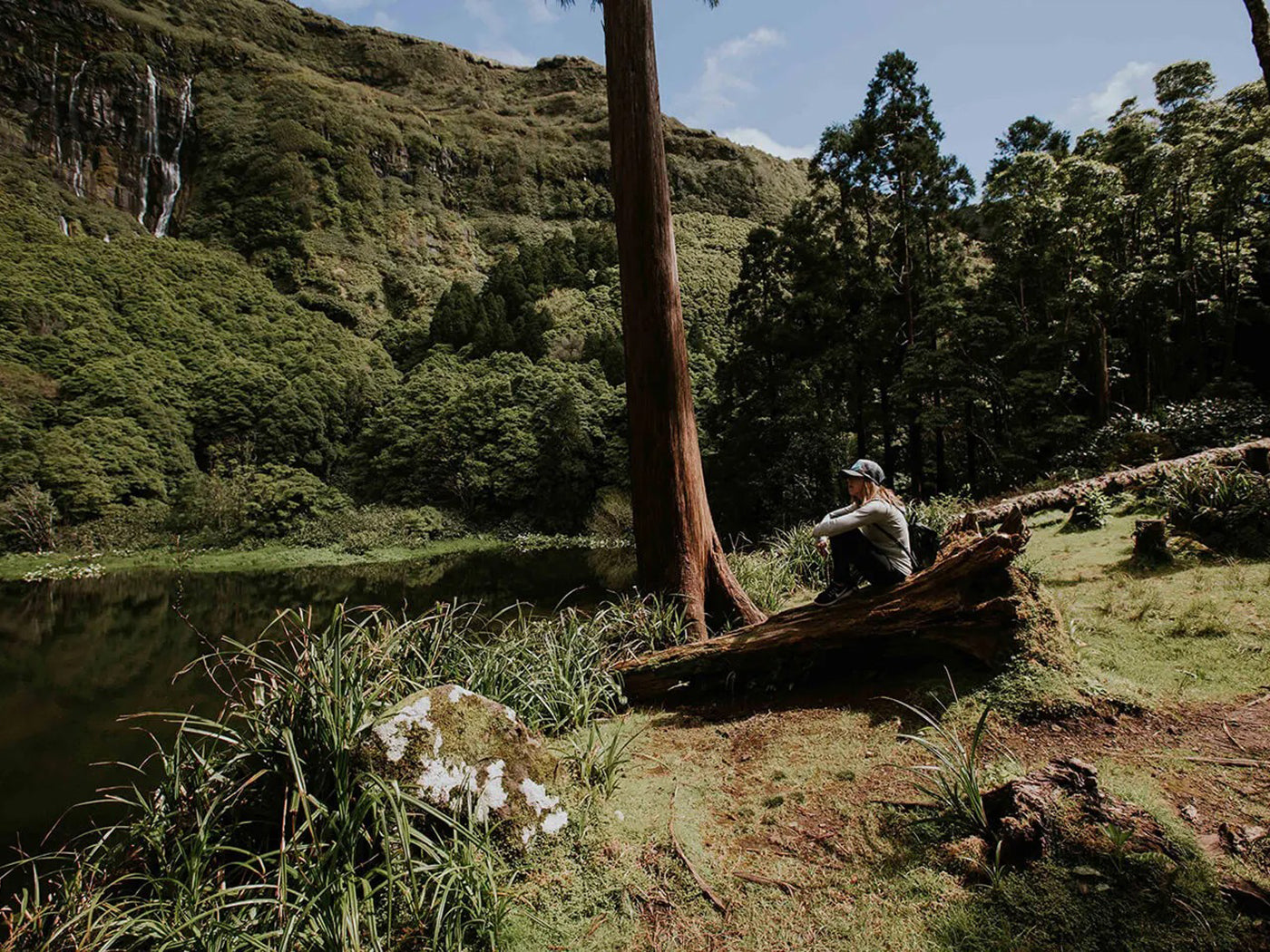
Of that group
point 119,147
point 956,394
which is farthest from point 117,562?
point 119,147

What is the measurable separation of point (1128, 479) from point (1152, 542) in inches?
144

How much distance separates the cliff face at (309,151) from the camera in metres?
58.7

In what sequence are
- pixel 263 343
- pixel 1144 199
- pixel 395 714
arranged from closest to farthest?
1. pixel 395 714
2. pixel 1144 199
3. pixel 263 343

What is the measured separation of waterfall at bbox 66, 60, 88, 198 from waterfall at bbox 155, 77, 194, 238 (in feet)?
20.2

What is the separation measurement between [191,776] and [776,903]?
101 inches

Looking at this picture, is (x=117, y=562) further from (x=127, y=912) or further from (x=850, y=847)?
(x=850, y=847)

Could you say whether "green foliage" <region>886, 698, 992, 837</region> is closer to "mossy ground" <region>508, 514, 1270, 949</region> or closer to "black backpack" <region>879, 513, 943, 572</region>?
"mossy ground" <region>508, 514, 1270, 949</region>

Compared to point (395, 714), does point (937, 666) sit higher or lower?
lower

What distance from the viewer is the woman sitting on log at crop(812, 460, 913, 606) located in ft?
12.1

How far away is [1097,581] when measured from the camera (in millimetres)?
4949

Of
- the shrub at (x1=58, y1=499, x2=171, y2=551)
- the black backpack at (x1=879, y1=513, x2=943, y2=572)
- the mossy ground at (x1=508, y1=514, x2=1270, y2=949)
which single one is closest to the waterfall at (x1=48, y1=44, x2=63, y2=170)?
the shrub at (x1=58, y1=499, x2=171, y2=551)

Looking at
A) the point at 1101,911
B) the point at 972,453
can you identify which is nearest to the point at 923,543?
the point at 1101,911

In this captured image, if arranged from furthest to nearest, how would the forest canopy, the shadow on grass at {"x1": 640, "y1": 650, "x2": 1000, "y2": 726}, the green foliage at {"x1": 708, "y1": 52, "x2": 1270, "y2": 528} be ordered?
the forest canopy, the green foliage at {"x1": 708, "y1": 52, "x2": 1270, "y2": 528}, the shadow on grass at {"x1": 640, "y1": 650, "x2": 1000, "y2": 726}

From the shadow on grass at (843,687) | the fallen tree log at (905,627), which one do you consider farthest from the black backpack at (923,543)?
the shadow on grass at (843,687)
